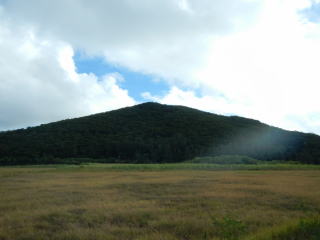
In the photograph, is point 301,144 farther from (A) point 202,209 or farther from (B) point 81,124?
(A) point 202,209

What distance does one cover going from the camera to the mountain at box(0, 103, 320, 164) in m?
77.7

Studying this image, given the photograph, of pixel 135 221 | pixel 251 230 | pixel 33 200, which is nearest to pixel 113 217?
pixel 135 221

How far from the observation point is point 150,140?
87250 mm

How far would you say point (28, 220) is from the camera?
440 inches

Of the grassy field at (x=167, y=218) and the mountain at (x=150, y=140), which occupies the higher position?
the mountain at (x=150, y=140)

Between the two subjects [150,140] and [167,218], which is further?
[150,140]

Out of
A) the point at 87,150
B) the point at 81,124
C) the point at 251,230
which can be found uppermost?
the point at 81,124

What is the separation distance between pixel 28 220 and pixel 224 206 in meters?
7.97

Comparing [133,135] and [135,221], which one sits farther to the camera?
[133,135]

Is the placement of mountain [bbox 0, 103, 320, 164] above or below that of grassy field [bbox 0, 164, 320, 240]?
above

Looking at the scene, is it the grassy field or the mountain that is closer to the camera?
the grassy field

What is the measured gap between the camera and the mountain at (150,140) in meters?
77.7

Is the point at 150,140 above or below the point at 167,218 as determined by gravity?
above

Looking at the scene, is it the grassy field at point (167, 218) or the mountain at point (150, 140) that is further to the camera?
the mountain at point (150, 140)
